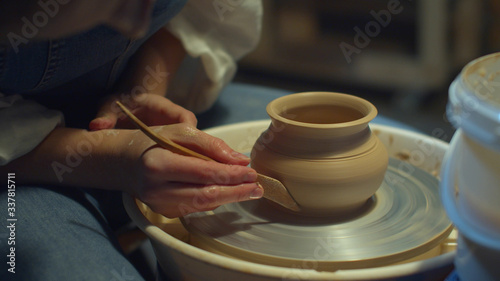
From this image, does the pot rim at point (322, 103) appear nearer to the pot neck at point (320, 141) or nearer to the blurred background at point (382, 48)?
the pot neck at point (320, 141)

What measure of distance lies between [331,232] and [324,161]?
0.11 m

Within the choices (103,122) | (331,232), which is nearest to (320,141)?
(331,232)

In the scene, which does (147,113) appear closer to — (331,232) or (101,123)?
(101,123)

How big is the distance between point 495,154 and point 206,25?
2.51ft

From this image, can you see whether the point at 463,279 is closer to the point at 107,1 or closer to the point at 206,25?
the point at 107,1

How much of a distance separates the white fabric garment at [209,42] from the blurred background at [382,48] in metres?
1.43

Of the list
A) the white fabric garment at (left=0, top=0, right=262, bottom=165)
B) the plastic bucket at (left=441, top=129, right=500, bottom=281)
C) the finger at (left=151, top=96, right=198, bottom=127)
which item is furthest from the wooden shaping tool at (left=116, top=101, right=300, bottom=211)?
the white fabric garment at (left=0, top=0, right=262, bottom=165)

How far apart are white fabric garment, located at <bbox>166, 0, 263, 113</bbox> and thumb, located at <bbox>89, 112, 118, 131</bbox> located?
25cm

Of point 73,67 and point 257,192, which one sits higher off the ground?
point 73,67

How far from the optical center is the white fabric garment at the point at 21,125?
2.52 ft

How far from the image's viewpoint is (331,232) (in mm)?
740

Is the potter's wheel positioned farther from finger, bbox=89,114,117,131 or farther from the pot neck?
finger, bbox=89,114,117,131

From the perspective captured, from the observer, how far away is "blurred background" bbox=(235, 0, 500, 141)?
2.50 meters

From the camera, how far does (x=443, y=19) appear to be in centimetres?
243
